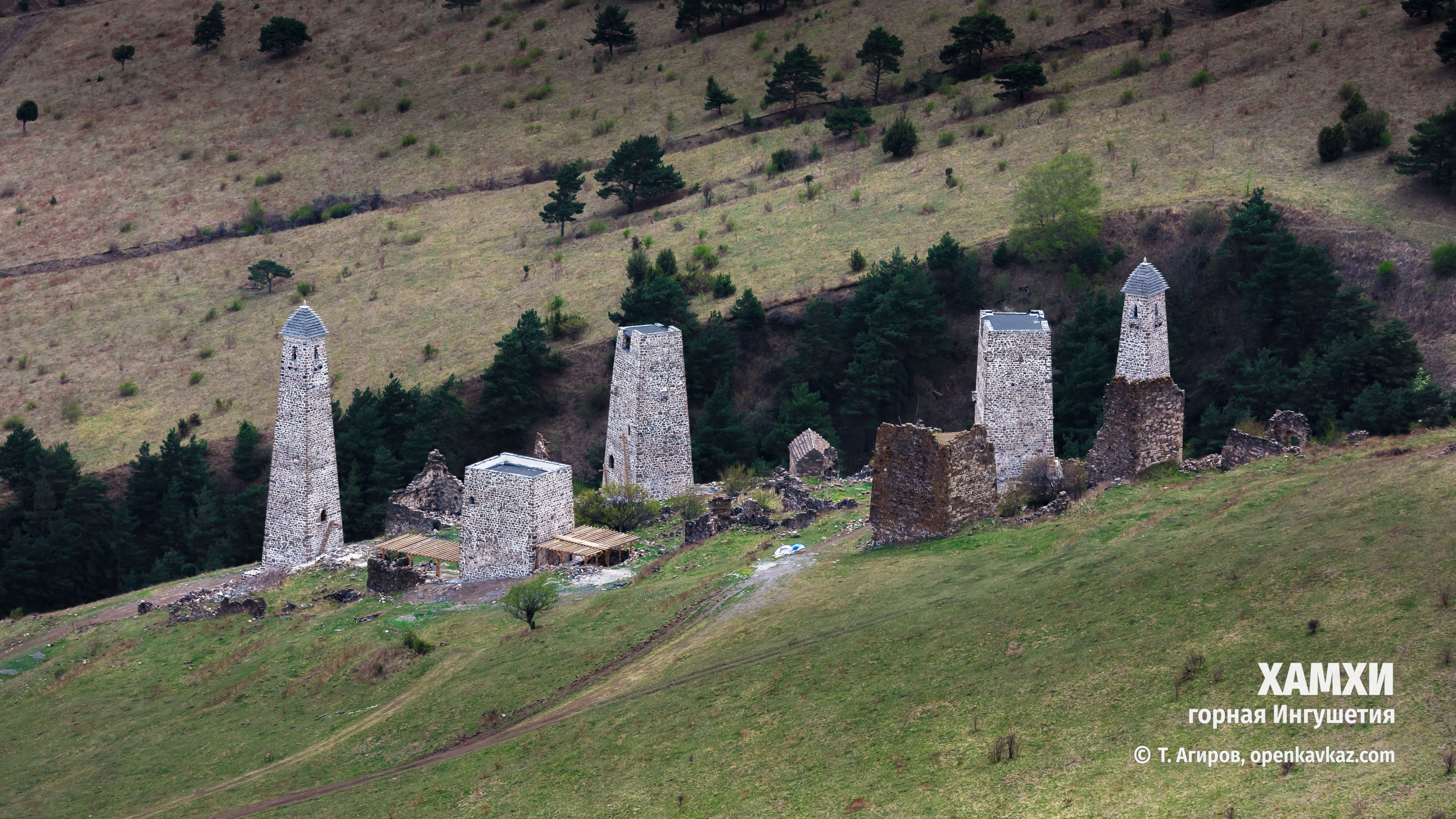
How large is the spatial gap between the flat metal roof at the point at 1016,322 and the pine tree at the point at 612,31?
6471 cm

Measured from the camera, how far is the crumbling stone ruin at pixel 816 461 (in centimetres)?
5428

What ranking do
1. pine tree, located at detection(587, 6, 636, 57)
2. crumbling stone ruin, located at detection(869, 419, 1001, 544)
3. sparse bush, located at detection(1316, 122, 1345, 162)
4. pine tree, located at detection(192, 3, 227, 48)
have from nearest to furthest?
crumbling stone ruin, located at detection(869, 419, 1001, 544) < sparse bush, located at detection(1316, 122, 1345, 162) < pine tree, located at detection(587, 6, 636, 57) < pine tree, located at detection(192, 3, 227, 48)

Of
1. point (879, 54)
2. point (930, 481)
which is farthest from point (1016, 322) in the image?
point (879, 54)

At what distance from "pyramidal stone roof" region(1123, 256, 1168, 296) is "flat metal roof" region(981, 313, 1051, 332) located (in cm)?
289

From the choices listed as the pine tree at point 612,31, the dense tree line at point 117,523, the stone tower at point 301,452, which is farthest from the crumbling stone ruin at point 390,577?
the pine tree at point 612,31

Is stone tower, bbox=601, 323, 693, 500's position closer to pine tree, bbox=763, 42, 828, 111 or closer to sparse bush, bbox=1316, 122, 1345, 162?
sparse bush, bbox=1316, 122, 1345, 162

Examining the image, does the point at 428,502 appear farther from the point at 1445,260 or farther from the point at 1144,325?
the point at 1445,260

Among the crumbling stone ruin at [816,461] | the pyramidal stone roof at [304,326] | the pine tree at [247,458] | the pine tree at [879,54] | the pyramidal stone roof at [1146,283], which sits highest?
the pine tree at [879,54]

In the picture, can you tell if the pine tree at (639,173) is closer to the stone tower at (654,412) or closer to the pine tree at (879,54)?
the pine tree at (879,54)

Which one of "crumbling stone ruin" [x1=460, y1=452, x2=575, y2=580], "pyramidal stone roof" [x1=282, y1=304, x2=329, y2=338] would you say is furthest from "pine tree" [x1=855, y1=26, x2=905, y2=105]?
"crumbling stone ruin" [x1=460, y1=452, x2=575, y2=580]

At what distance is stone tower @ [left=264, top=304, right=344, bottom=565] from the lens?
163 ft

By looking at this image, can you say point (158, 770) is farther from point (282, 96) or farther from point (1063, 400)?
point (282, 96)

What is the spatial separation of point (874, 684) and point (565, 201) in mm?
57938

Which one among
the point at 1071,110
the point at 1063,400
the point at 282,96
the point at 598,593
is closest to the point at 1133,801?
the point at 598,593
